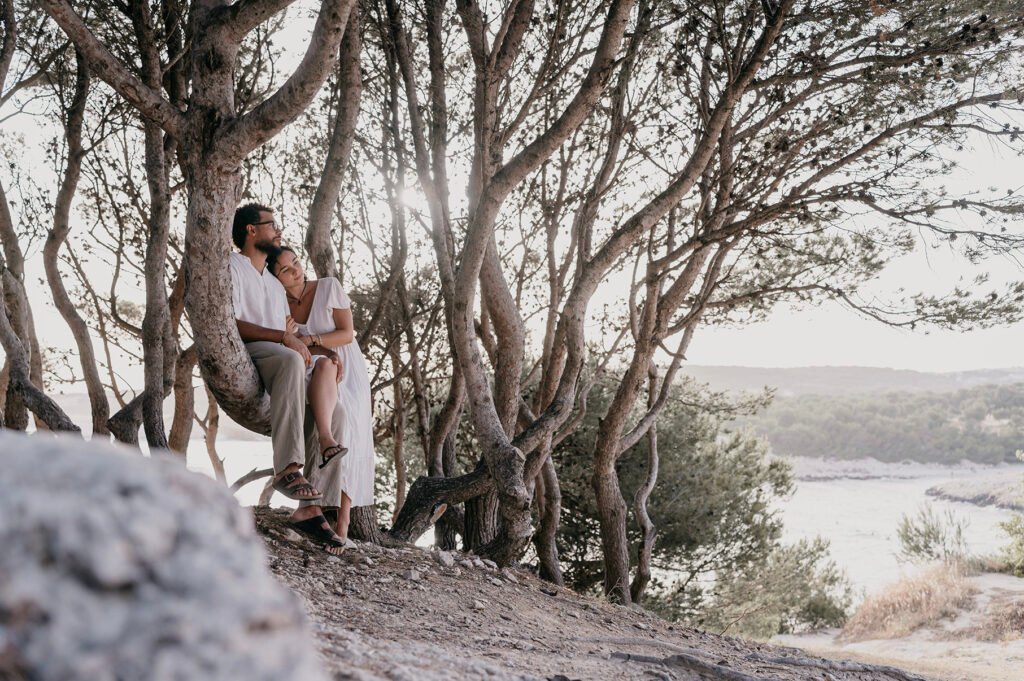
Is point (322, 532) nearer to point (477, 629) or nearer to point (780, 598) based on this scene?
point (477, 629)

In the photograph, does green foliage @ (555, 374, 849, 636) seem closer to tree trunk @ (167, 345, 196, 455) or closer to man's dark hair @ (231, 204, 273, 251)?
tree trunk @ (167, 345, 196, 455)

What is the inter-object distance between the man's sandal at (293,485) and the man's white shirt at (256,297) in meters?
0.82

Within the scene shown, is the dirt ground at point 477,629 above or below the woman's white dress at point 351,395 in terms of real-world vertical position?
below

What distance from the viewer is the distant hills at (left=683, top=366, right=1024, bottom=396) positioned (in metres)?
A: 37.9

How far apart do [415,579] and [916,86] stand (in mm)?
5764

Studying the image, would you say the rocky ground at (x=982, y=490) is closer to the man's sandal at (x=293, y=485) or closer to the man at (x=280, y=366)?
the man at (x=280, y=366)

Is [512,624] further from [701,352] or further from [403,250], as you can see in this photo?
[701,352]

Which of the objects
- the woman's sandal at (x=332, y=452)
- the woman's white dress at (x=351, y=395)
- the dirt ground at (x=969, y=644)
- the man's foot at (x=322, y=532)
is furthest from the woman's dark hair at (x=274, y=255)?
the dirt ground at (x=969, y=644)

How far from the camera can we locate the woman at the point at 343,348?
4988 mm

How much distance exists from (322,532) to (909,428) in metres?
33.8

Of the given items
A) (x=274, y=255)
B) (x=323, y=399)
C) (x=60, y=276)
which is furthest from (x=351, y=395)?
(x=60, y=276)

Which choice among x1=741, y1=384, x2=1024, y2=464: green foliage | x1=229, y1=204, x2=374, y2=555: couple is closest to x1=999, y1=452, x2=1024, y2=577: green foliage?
x1=229, y1=204, x2=374, y2=555: couple

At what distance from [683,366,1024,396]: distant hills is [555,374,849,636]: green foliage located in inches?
901

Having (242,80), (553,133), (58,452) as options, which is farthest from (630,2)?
(58,452)
